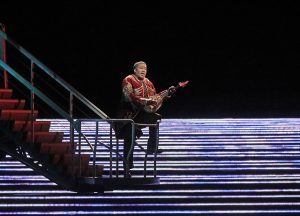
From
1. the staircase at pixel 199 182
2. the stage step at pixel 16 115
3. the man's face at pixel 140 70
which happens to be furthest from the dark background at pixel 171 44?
the stage step at pixel 16 115

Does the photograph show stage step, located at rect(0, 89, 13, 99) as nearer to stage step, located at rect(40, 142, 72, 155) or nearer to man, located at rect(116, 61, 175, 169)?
stage step, located at rect(40, 142, 72, 155)

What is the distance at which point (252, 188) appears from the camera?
938 centimetres

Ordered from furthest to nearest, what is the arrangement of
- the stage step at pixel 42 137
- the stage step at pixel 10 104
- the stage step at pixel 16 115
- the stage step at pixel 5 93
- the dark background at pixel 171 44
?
the dark background at pixel 171 44 < the stage step at pixel 5 93 < the stage step at pixel 10 104 < the stage step at pixel 42 137 < the stage step at pixel 16 115

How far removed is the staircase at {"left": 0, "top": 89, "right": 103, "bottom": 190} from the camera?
30.0 feet

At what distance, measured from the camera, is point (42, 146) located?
920 cm

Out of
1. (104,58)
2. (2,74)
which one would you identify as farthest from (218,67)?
(2,74)

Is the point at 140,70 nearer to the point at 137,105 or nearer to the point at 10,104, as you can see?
the point at 137,105

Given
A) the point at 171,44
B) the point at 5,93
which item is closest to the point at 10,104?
the point at 5,93

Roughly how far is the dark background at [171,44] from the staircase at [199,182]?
279cm

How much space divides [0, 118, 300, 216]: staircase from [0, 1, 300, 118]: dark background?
2.79 meters

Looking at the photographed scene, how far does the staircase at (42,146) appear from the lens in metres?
9.15

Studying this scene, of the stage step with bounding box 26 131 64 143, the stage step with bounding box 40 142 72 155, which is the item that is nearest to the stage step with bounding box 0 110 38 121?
the stage step with bounding box 26 131 64 143

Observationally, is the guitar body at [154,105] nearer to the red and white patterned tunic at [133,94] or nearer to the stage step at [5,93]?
the red and white patterned tunic at [133,94]
